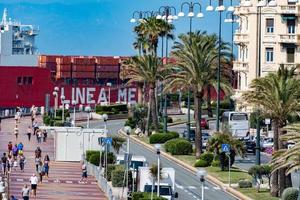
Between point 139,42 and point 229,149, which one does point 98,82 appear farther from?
point 229,149

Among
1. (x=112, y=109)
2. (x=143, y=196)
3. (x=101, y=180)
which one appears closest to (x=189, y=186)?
(x=101, y=180)

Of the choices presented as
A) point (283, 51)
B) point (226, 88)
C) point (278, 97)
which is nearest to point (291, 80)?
point (278, 97)

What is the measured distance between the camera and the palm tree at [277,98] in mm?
62062

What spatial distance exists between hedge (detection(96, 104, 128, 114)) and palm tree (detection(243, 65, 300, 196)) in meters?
76.3

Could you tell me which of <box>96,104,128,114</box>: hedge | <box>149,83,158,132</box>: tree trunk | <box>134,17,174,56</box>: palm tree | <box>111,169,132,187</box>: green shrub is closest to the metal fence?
<box>111,169,132,187</box>: green shrub

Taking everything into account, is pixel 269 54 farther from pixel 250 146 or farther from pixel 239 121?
pixel 250 146

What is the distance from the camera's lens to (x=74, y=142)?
286ft

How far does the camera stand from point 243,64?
119 meters

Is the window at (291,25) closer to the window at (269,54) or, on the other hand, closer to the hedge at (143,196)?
the window at (269,54)

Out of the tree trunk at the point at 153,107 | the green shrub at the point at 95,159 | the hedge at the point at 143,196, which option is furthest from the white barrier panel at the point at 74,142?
the hedge at the point at 143,196

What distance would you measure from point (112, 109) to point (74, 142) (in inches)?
2101

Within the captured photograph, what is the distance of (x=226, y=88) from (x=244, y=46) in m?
18.1

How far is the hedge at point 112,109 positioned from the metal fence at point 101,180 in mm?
60472

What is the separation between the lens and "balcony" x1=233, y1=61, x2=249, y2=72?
387 ft
